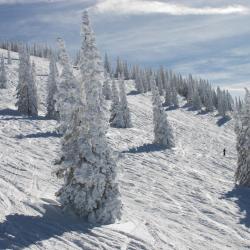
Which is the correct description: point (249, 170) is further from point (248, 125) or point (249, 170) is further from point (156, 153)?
point (156, 153)

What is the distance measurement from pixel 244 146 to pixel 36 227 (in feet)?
90.4

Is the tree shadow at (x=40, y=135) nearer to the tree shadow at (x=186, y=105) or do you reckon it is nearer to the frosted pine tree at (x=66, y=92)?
the frosted pine tree at (x=66, y=92)

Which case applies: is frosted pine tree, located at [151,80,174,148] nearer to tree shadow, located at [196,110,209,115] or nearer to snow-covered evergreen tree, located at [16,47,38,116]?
snow-covered evergreen tree, located at [16,47,38,116]

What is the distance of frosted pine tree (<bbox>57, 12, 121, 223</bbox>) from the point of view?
24.6 metres

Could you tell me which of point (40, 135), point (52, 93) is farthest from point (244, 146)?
point (52, 93)

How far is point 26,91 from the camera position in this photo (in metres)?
66.8

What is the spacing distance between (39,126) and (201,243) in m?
35.3

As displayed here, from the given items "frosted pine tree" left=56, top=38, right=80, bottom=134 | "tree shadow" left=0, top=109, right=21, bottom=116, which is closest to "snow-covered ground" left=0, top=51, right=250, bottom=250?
"tree shadow" left=0, top=109, right=21, bottom=116

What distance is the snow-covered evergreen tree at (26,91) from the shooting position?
66.2 meters

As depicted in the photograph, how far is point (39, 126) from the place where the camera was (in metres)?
59.2

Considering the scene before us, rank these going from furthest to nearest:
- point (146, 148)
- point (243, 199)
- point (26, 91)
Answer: point (26, 91) < point (146, 148) < point (243, 199)

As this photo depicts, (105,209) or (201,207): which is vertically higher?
(105,209)

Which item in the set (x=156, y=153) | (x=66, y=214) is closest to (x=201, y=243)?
(x=66, y=214)

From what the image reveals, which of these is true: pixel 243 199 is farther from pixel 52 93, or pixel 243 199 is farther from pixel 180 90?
pixel 180 90
